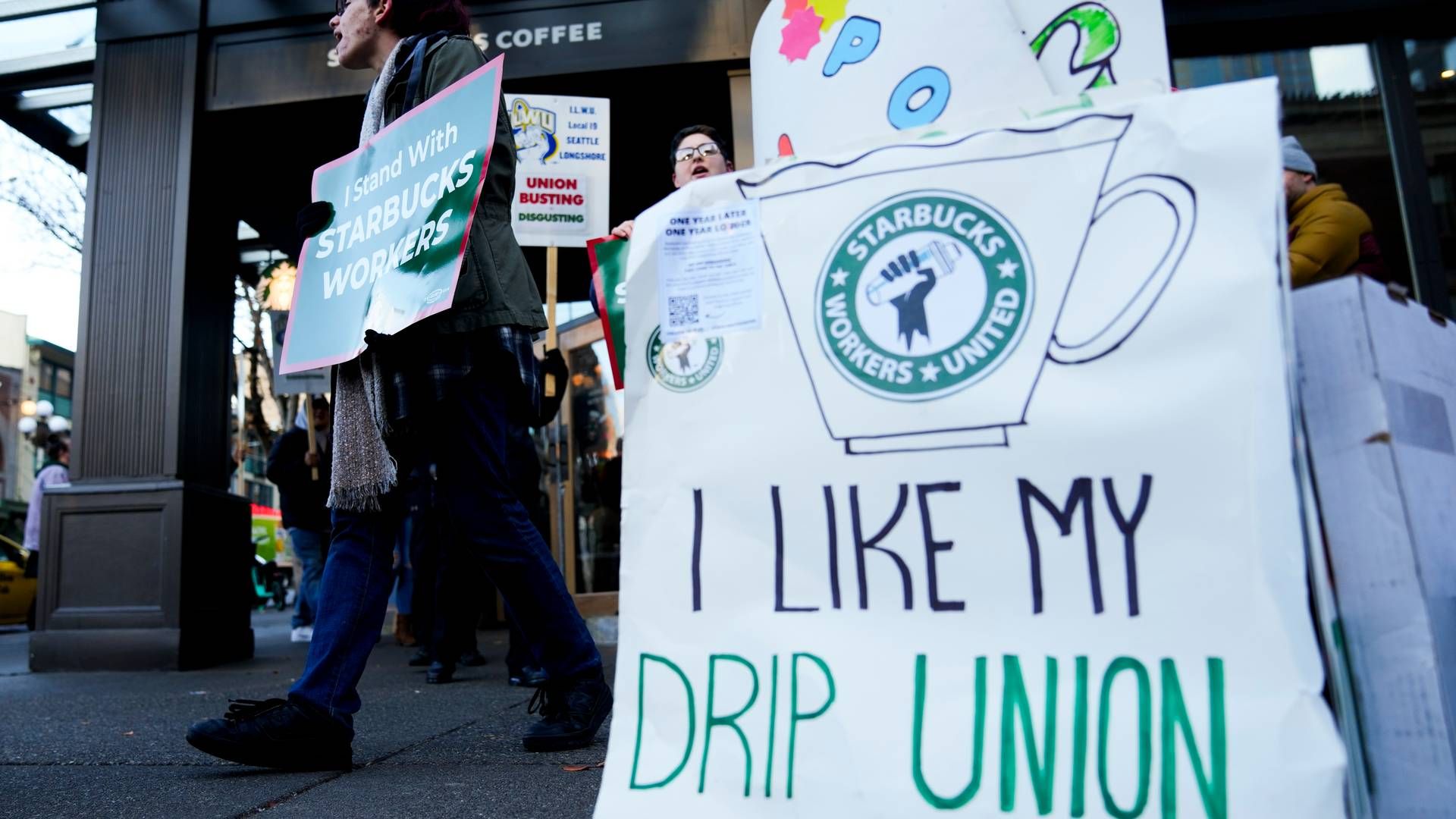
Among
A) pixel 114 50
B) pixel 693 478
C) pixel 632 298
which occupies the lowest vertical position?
pixel 693 478

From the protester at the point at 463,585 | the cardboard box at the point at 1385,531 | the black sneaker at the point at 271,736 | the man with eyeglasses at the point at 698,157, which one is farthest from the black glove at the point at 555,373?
the cardboard box at the point at 1385,531

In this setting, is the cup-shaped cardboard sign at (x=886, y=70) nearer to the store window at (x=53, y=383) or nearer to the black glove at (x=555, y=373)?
the black glove at (x=555, y=373)

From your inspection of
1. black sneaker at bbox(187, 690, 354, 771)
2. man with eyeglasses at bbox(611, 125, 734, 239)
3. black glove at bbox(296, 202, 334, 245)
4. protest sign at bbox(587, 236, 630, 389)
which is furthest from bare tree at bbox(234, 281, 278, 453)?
protest sign at bbox(587, 236, 630, 389)

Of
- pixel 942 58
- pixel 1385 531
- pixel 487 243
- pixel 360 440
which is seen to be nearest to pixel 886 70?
pixel 942 58

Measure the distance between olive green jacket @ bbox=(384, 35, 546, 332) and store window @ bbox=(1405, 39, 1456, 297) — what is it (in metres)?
5.03

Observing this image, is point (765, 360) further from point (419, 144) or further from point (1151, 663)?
point (419, 144)

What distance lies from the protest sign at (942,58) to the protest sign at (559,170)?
9.86 feet

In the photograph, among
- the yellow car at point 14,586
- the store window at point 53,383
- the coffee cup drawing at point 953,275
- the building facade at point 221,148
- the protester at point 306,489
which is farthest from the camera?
the store window at point 53,383

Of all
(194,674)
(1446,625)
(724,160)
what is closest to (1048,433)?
(1446,625)

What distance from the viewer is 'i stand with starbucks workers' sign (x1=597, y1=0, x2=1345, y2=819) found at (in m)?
1.16

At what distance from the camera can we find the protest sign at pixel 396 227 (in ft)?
6.93

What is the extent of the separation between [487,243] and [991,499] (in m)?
1.50

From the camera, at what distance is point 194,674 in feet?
16.8

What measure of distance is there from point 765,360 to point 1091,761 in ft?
2.03
